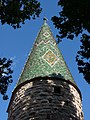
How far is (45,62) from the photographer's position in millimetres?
14875

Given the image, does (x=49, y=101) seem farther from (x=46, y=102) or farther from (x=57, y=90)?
(x=57, y=90)

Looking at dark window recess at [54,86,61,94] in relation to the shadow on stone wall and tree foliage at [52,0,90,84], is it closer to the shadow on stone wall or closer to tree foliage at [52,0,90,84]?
the shadow on stone wall

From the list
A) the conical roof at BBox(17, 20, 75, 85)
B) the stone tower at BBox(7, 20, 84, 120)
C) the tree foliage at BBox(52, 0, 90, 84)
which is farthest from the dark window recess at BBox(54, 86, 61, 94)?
the tree foliage at BBox(52, 0, 90, 84)

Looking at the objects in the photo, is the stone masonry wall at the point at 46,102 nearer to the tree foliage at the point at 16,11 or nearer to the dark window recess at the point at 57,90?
the dark window recess at the point at 57,90

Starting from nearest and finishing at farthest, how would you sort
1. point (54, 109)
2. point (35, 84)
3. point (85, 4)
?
1. point (85, 4)
2. point (54, 109)
3. point (35, 84)

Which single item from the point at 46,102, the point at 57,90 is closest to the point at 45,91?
the point at 57,90

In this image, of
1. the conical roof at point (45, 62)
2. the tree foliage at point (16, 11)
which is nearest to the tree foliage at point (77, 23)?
the tree foliage at point (16, 11)

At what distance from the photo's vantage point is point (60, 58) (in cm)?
1559

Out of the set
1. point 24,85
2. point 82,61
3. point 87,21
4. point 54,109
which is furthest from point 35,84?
point 87,21

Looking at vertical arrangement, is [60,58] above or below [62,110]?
above

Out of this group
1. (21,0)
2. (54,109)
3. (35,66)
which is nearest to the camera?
(21,0)

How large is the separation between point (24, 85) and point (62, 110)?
2277 millimetres

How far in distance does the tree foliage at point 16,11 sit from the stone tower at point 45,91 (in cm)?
A: 329

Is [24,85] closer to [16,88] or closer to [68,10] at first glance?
[16,88]
